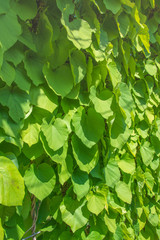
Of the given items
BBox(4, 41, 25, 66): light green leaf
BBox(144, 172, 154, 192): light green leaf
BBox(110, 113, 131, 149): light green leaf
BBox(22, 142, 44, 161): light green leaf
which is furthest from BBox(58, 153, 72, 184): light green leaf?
BBox(144, 172, 154, 192): light green leaf

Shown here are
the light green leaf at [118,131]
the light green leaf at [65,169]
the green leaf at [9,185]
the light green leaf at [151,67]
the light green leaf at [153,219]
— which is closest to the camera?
the green leaf at [9,185]

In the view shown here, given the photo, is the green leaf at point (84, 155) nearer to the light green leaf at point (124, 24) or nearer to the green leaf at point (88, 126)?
the green leaf at point (88, 126)

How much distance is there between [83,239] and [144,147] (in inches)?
26.7

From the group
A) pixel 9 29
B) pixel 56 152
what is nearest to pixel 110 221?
pixel 56 152

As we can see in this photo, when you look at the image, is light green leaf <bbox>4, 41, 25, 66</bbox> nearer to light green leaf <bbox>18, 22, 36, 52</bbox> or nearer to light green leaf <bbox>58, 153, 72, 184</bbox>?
light green leaf <bbox>18, 22, 36, 52</bbox>

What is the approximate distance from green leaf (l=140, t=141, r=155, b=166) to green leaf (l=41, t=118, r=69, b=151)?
713mm

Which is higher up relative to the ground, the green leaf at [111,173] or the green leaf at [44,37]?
the green leaf at [44,37]

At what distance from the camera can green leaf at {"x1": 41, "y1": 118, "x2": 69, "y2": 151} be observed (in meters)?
0.90

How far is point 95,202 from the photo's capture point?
3.53 ft

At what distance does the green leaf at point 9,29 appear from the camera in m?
0.78

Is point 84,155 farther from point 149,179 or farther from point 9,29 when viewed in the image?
point 149,179

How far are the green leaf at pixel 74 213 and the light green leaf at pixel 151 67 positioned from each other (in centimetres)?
88

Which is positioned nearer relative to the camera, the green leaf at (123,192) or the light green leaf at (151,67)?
the green leaf at (123,192)

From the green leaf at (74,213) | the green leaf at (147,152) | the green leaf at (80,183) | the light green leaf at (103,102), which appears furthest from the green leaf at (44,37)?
the green leaf at (147,152)
